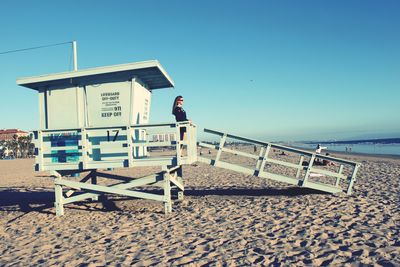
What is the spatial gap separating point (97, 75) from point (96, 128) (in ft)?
5.53

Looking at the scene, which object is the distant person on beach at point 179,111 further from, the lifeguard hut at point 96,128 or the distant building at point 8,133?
the distant building at point 8,133

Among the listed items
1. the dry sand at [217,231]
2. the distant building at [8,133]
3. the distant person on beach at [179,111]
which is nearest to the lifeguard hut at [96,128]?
the distant person on beach at [179,111]

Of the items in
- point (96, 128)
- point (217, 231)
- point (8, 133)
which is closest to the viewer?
point (217, 231)

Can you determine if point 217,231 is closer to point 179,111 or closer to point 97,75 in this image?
point 179,111

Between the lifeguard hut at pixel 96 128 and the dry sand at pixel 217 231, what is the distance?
3.34 feet

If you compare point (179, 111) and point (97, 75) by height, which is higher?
point (97, 75)

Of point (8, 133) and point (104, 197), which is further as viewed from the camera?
point (8, 133)

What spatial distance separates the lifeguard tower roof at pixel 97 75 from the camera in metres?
8.56

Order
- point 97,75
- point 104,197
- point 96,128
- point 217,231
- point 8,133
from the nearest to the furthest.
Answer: point 217,231 < point 96,128 < point 97,75 < point 104,197 < point 8,133

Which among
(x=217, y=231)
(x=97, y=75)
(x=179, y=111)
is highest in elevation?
(x=97, y=75)

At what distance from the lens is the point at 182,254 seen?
18.0 feet

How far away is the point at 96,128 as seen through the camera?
824 cm

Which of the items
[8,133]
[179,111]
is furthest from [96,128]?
[8,133]

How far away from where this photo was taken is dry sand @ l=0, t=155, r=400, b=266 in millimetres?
5281
